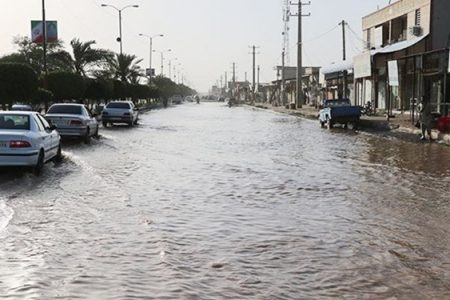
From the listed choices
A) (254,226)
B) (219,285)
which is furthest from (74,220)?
(219,285)

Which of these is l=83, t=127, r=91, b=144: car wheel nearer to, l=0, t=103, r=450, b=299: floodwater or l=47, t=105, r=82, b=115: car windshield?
l=47, t=105, r=82, b=115: car windshield

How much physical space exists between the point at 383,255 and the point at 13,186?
25.1ft

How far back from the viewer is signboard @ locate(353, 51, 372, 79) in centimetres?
4100

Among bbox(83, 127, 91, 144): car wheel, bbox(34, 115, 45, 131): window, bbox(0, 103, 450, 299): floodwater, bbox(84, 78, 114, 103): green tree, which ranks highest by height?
bbox(84, 78, 114, 103): green tree

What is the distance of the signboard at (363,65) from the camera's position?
41.0 meters

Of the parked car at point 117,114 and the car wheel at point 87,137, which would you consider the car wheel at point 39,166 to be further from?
the parked car at point 117,114

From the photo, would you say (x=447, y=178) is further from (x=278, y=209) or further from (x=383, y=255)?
(x=383, y=255)

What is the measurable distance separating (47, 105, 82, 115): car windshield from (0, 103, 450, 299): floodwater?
7.87 metres

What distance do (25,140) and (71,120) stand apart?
9.98 m

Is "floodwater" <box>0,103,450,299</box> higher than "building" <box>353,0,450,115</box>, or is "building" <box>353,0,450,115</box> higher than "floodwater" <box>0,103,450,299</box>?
A: "building" <box>353,0,450,115</box>

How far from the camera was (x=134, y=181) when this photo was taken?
1374cm

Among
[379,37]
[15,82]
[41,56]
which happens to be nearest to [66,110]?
[15,82]

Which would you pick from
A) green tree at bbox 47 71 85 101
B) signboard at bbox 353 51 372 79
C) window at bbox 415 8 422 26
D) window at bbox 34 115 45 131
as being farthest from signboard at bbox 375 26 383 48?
window at bbox 34 115 45 131

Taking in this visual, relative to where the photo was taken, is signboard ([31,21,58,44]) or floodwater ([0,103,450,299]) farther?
signboard ([31,21,58,44])
